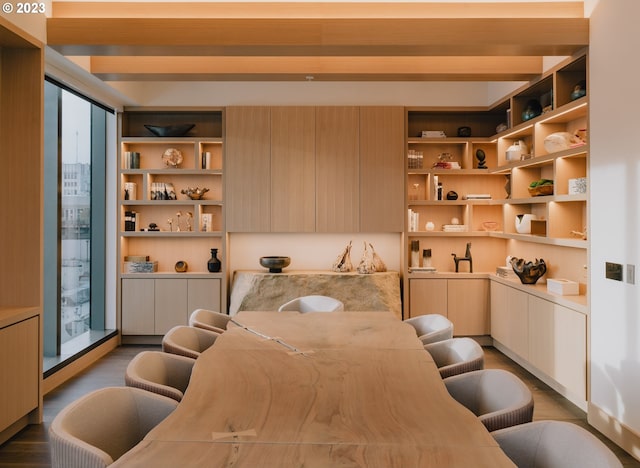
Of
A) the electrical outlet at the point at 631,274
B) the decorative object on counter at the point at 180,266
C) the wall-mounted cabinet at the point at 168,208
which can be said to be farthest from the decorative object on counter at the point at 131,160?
the electrical outlet at the point at 631,274

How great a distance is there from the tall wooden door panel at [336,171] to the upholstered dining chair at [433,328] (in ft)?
7.68

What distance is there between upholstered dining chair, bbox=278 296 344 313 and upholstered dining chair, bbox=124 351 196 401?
1.68m

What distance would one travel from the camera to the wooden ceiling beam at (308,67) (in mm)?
4945

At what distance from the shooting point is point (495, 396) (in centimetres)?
236

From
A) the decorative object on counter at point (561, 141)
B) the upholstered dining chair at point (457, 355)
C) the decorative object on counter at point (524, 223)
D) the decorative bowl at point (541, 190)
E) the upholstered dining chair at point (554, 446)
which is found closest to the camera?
the upholstered dining chair at point (554, 446)

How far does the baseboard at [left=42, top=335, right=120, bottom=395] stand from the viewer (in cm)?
450

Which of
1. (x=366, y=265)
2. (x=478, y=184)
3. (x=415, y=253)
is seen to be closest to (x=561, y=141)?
(x=478, y=184)

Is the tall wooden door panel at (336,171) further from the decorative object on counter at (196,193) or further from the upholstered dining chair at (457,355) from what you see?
the upholstered dining chair at (457,355)

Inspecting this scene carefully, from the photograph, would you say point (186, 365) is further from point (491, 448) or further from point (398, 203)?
point (398, 203)

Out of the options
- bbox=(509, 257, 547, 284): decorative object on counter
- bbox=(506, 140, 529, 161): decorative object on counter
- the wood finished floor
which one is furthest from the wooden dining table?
bbox=(506, 140, 529, 161): decorative object on counter

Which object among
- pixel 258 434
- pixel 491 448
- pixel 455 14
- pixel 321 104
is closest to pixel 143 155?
pixel 321 104

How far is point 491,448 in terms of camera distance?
1.68m

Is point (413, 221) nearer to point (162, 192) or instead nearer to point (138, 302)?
point (162, 192)

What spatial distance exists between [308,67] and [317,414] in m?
3.76
